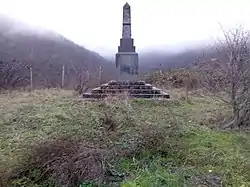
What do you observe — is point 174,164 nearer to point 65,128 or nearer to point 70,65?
point 65,128

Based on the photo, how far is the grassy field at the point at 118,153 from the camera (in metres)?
4.89

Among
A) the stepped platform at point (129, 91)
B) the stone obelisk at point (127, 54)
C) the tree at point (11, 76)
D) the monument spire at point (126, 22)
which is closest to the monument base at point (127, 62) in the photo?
the stone obelisk at point (127, 54)

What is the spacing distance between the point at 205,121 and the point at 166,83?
1111 centimetres

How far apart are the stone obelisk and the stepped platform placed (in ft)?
2.83

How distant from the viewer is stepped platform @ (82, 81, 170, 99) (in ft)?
41.3

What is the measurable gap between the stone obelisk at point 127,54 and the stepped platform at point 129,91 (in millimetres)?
864

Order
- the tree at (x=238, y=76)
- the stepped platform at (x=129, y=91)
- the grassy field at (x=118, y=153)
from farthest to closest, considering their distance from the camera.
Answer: the stepped platform at (x=129, y=91)
the tree at (x=238, y=76)
the grassy field at (x=118, y=153)

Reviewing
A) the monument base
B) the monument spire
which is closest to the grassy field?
the monument base

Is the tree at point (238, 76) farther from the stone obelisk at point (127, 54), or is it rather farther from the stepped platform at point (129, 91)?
the stone obelisk at point (127, 54)

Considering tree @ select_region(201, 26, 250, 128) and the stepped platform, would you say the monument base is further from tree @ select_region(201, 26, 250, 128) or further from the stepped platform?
tree @ select_region(201, 26, 250, 128)

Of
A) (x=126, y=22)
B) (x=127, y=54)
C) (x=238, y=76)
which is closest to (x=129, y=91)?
(x=127, y=54)

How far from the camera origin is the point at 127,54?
14992 mm

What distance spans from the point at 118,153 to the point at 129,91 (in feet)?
25.1

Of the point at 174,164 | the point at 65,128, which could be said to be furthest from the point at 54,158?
the point at 65,128
